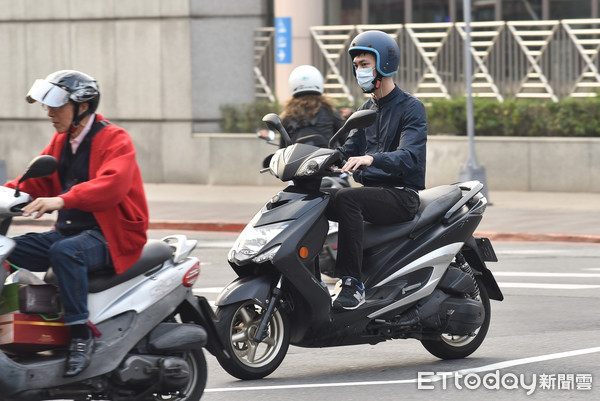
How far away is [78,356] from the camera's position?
224 inches

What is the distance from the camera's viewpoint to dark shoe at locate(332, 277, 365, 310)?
23.1 feet

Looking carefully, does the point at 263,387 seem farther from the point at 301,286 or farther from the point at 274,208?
the point at 274,208

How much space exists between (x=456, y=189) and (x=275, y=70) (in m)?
14.0

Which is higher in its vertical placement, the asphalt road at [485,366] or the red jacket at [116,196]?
the red jacket at [116,196]

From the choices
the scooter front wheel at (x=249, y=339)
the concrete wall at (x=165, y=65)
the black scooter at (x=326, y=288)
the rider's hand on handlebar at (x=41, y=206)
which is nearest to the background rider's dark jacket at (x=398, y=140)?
the black scooter at (x=326, y=288)

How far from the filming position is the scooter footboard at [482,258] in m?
7.75

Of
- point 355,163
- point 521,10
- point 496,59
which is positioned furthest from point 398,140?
point 521,10

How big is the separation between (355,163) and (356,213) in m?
0.34

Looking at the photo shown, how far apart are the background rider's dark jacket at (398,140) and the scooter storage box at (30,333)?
2.25 metres

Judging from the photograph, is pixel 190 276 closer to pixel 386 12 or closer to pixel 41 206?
pixel 41 206

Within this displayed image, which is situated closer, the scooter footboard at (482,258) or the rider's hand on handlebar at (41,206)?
the rider's hand on handlebar at (41,206)

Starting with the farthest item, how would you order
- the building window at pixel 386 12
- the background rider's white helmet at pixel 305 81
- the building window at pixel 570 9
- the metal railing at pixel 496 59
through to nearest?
the building window at pixel 386 12
the building window at pixel 570 9
the metal railing at pixel 496 59
the background rider's white helmet at pixel 305 81

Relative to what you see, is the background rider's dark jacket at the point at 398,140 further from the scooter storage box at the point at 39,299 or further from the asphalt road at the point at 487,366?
the scooter storage box at the point at 39,299

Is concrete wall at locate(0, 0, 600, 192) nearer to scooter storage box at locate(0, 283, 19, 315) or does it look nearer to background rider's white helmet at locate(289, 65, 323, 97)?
background rider's white helmet at locate(289, 65, 323, 97)
